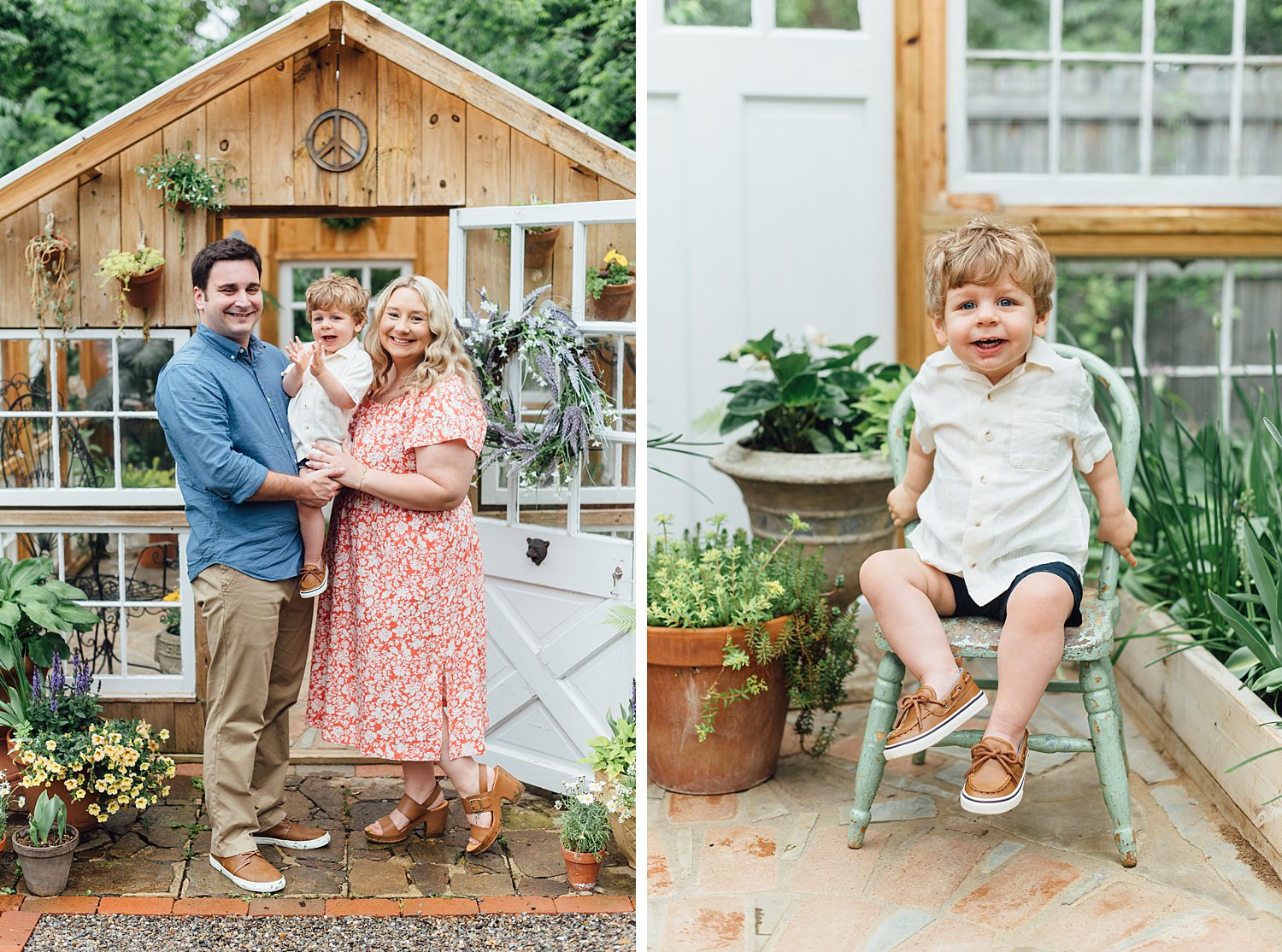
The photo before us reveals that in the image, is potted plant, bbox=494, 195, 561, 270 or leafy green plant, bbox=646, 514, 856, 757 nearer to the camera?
leafy green plant, bbox=646, 514, 856, 757

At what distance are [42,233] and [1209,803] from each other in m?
3.58

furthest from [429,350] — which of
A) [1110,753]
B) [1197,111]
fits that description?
[1197,111]

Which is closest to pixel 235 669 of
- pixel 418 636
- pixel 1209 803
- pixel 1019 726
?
pixel 418 636

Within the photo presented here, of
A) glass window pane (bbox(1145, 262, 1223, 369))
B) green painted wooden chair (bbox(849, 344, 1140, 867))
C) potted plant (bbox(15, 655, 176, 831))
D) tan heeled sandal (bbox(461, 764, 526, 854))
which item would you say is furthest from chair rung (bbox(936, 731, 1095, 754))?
glass window pane (bbox(1145, 262, 1223, 369))

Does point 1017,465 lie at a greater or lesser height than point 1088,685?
greater

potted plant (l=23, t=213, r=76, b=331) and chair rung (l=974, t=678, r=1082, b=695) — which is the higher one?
potted plant (l=23, t=213, r=76, b=331)

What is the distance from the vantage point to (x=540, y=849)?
330 centimetres

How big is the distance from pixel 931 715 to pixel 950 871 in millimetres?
444

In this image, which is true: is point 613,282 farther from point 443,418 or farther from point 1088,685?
point 1088,685

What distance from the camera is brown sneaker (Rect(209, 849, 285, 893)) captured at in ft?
9.99

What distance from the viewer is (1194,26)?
5.38 meters

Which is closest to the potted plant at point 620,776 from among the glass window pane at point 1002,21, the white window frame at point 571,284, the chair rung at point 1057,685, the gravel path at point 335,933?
the gravel path at point 335,933

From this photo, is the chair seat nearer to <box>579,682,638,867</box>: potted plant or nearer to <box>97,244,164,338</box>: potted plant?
<box>579,682,638,867</box>: potted plant

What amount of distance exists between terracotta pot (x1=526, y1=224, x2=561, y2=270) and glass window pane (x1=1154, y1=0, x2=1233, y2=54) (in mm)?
3595
